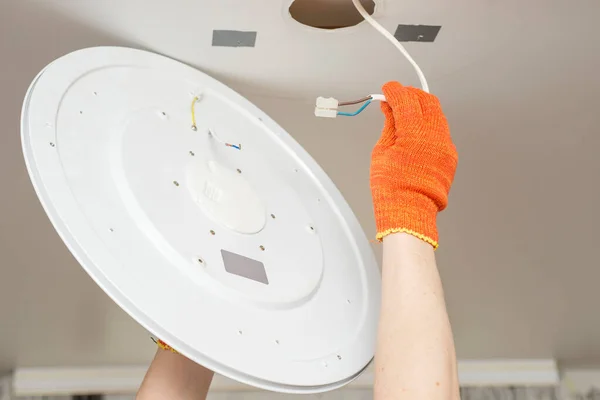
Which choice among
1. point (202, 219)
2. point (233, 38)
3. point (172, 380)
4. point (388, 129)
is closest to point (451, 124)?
point (388, 129)

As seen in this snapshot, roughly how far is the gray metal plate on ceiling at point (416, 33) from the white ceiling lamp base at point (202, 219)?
268 mm

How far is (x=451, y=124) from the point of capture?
1256 millimetres

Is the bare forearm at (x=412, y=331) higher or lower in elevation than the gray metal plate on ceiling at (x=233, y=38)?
lower

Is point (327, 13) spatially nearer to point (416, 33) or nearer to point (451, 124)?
point (416, 33)

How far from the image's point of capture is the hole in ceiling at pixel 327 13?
3.38ft

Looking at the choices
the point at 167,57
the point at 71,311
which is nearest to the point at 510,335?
the point at 71,311

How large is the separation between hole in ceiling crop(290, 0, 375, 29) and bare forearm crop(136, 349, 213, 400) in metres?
0.61

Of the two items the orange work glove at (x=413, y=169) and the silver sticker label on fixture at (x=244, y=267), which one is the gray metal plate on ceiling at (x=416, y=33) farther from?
the silver sticker label on fixture at (x=244, y=267)

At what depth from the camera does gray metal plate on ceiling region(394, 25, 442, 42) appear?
1028 millimetres

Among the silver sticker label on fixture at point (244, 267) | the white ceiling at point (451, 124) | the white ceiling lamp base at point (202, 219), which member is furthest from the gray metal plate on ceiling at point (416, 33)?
the silver sticker label on fixture at point (244, 267)

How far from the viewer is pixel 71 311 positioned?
1779mm

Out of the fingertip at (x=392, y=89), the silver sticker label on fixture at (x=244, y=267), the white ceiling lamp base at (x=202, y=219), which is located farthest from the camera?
the fingertip at (x=392, y=89)

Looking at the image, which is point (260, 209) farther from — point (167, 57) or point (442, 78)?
point (442, 78)

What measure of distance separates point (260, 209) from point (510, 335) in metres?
1.34
